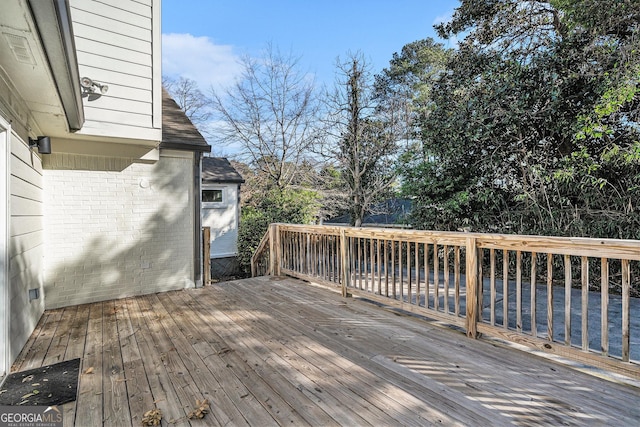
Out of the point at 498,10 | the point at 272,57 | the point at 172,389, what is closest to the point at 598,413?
the point at 172,389

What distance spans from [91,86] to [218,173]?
7.50 meters

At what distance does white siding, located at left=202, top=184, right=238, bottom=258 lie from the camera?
426 inches

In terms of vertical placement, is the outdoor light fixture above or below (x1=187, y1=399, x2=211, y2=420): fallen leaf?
above

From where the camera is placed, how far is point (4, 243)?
2.57 meters

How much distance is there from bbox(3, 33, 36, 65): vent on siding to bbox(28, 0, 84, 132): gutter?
0.09 metres

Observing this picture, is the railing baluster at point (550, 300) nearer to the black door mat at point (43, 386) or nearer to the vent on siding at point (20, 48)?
the black door mat at point (43, 386)

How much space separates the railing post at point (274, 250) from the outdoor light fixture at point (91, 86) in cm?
321

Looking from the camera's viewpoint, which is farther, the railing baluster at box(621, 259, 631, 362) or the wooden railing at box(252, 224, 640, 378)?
the wooden railing at box(252, 224, 640, 378)

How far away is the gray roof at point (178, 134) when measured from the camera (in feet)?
16.8

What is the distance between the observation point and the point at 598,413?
1.84m

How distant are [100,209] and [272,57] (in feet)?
27.8

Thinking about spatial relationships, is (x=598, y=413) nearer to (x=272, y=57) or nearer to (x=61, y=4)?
(x=61, y=4)

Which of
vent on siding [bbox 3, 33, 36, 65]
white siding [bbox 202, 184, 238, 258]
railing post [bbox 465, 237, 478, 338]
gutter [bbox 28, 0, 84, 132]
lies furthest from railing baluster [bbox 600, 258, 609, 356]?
white siding [bbox 202, 184, 238, 258]

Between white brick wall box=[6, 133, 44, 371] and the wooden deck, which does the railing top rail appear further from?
white brick wall box=[6, 133, 44, 371]
